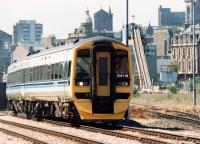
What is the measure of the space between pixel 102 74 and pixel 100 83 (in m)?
0.37

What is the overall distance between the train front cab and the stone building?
473ft

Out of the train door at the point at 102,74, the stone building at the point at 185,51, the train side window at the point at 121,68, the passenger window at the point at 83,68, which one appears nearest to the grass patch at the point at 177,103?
the train side window at the point at 121,68

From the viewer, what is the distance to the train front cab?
23578 millimetres

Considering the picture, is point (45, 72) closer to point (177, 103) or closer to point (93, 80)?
point (93, 80)

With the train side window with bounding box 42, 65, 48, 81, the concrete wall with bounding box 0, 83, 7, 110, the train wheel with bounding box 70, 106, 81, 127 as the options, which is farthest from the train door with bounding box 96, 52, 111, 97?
the concrete wall with bounding box 0, 83, 7, 110

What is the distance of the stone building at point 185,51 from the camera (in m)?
171

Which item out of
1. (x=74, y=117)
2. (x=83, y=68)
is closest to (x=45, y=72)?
(x=74, y=117)

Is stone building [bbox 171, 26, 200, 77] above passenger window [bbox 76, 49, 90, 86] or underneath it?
above

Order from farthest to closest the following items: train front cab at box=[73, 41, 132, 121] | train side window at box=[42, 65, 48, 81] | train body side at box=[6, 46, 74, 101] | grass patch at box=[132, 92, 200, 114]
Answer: grass patch at box=[132, 92, 200, 114]
train side window at box=[42, 65, 48, 81]
train body side at box=[6, 46, 74, 101]
train front cab at box=[73, 41, 132, 121]

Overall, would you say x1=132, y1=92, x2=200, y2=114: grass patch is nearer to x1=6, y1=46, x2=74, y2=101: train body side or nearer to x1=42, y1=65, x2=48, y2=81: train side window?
x1=6, y1=46, x2=74, y2=101: train body side

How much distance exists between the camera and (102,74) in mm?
23781

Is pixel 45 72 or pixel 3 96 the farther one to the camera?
pixel 3 96

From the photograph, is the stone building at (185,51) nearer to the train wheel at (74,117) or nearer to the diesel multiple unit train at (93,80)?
the train wheel at (74,117)

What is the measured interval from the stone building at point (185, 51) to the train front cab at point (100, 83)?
5679 inches
